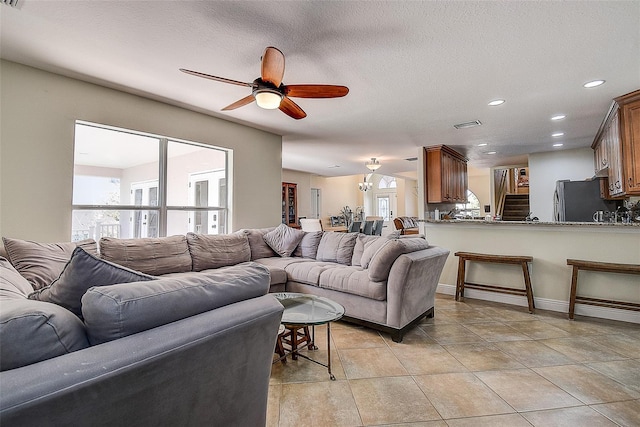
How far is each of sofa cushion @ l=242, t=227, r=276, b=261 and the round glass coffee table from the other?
1499 mm

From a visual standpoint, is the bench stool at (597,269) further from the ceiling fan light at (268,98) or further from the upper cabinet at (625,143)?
the ceiling fan light at (268,98)

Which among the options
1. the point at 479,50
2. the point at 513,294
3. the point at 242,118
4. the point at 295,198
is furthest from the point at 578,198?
the point at 295,198

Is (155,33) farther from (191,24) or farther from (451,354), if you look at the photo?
(451,354)

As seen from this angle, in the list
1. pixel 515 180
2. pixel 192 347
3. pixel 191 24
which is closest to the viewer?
pixel 192 347

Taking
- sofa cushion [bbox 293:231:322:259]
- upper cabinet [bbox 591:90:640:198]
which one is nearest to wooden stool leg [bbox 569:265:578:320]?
upper cabinet [bbox 591:90:640:198]

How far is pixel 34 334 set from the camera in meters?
0.73

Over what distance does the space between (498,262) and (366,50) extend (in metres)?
3.00

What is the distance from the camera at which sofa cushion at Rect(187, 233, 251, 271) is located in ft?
10.9

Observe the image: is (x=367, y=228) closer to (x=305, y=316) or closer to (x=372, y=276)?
(x=372, y=276)

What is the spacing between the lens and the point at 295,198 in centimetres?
902

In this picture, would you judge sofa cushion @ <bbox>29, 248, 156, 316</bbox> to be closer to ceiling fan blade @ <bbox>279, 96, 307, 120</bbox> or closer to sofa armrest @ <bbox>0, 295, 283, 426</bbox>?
sofa armrest @ <bbox>0, 295, 283, 426</bbox>

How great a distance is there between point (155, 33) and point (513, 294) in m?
4.49

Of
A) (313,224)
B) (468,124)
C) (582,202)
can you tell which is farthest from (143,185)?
(582,202)

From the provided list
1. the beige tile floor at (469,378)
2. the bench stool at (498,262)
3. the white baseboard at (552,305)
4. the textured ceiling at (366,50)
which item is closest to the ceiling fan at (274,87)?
the textured ceiling at (366,50)
